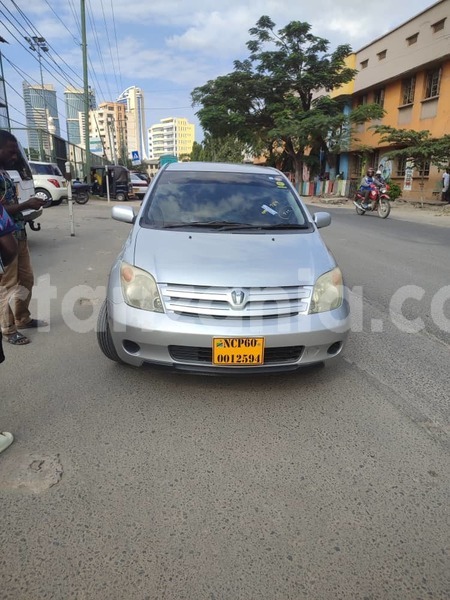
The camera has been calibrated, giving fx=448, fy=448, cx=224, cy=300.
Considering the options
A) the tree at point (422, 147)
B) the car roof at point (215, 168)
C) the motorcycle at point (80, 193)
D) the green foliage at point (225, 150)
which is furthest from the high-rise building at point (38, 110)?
the green foliage at point (225, 150)

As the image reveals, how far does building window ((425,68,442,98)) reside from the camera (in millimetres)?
23250

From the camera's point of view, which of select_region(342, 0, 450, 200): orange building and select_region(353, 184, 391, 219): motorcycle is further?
select_region(342, 0, 450, 200): orange building

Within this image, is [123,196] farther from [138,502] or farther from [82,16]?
[138,502]

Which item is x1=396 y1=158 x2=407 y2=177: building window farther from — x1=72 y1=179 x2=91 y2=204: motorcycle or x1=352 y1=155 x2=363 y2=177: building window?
x1=72 y1=179 x2=91 y2=204: motorcycle

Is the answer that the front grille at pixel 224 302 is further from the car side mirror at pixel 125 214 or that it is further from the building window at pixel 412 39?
the building window at pixel 412 39

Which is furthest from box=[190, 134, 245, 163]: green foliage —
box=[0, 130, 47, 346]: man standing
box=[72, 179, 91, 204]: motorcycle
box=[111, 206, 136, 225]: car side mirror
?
box=[0, 130, 47, 346]: man standing

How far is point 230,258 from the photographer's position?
10.3 feet

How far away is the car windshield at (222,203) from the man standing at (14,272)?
116cm

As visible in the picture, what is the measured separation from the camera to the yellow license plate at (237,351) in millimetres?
2783

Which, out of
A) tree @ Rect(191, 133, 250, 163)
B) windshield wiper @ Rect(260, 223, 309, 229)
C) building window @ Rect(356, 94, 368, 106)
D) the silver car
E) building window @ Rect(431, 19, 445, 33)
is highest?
building window @ Rect(431, 19, 445, 33)

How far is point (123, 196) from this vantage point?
24422 mm

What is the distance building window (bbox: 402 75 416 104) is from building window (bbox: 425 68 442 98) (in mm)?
1201

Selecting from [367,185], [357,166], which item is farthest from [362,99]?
[367,185]

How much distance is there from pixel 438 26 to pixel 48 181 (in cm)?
2043
